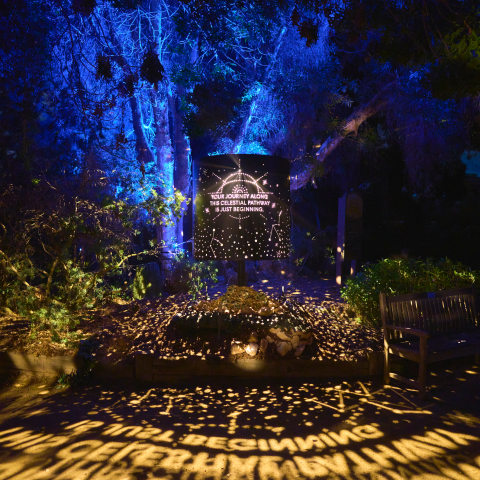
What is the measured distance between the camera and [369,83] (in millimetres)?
9617

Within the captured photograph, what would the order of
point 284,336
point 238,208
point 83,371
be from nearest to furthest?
point 83,371
point 284,336
point 238,208

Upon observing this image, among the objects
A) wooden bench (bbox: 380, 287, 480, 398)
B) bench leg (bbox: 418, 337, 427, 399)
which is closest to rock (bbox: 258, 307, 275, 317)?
wooden bench (bbox: 380, 287, 480, 398)

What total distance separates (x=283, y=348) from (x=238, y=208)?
89.5 inches

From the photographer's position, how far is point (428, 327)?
519 cm

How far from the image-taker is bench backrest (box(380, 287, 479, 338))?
485 cm

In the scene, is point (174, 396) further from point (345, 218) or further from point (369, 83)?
point (369, 83)

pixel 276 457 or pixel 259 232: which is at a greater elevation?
pixel 259 232

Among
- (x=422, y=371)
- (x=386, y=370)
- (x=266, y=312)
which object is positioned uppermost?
(x=266, y=312)

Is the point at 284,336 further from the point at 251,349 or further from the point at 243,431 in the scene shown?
the point at 243,431

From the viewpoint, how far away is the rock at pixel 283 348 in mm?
4879

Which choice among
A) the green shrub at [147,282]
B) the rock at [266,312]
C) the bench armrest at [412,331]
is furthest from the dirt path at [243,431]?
the green shrub at [147,282]

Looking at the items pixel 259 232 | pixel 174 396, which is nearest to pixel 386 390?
pixel 174 396

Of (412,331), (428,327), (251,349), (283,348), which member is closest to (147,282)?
(251,349)

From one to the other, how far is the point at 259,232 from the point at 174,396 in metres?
2.76
